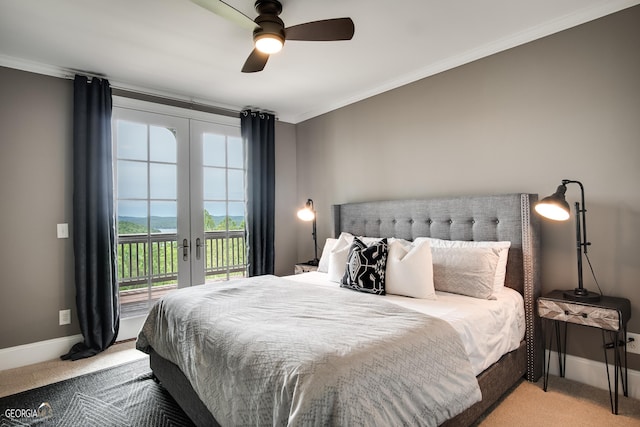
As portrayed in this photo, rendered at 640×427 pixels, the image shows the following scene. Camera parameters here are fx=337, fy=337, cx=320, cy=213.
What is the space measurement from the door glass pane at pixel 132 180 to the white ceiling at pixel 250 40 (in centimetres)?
80

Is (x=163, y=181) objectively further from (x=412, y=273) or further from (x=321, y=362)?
(x=321, y=362)

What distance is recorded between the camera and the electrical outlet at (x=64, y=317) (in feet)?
10.1

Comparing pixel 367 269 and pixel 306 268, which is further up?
pixel 367 269

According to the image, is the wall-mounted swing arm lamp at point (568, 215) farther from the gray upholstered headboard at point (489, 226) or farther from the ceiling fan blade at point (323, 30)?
the ceiling fan blade at point (323, 30)

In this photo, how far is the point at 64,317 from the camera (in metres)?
3.11

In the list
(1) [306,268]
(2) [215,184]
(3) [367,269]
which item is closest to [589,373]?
(3) [367,269]

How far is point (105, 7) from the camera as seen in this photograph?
7.13ft

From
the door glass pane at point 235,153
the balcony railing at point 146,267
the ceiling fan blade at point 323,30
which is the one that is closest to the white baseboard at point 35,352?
the balcony railing at point 146,267

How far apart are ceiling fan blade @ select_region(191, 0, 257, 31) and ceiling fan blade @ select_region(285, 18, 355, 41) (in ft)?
0.83

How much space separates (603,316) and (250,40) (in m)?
3.05

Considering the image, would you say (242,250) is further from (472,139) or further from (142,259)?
(472,139)

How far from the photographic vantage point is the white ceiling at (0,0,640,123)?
7.30 ft

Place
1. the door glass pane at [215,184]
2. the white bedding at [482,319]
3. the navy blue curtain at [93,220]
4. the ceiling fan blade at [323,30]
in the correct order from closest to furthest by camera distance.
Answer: the white bedding at [482,319] → the ceiling fan blade at [323,30] → the navy blue curtain at [93,220] → the door glass pane at [215,184]

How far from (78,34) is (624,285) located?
13.8 feet
